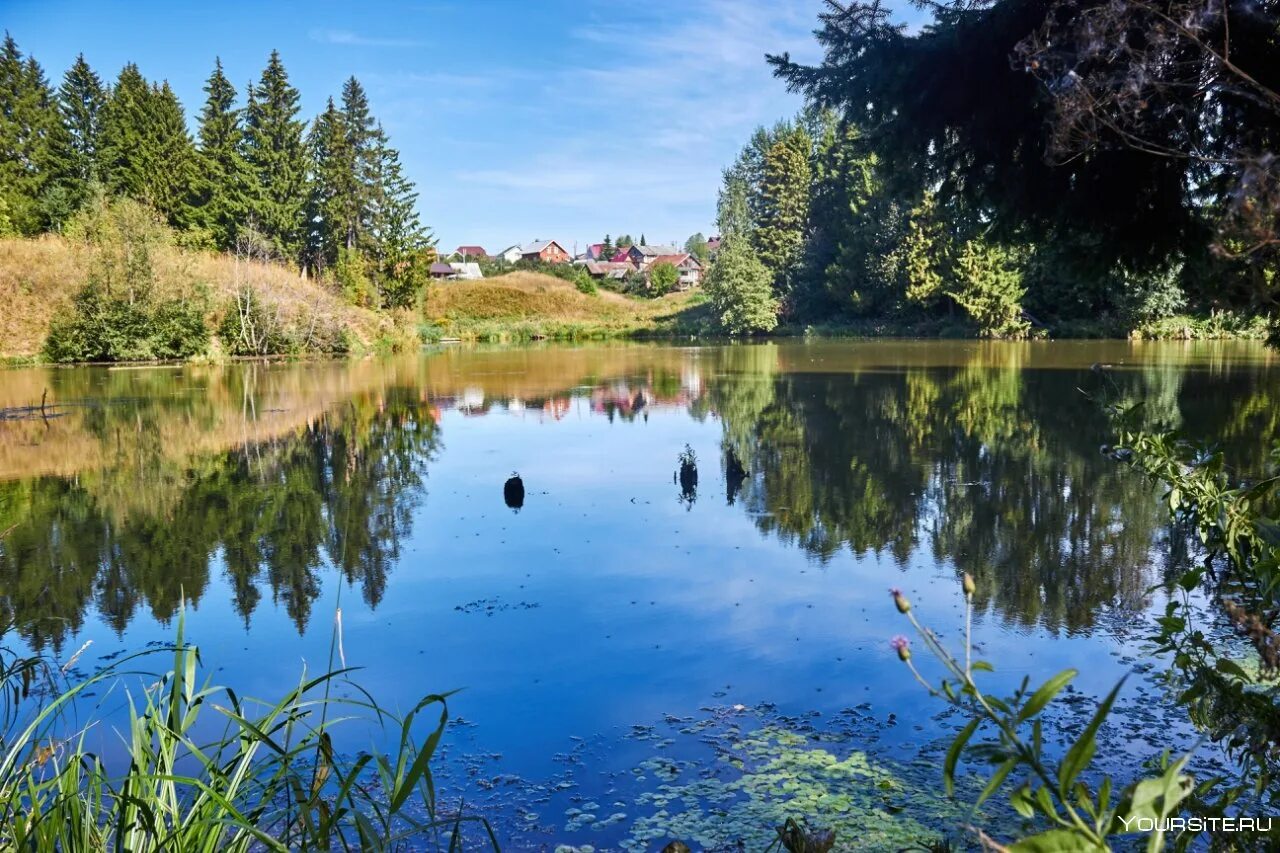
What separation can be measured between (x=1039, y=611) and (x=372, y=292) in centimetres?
4356

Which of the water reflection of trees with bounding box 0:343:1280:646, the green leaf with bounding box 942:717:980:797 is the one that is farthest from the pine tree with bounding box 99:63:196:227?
the green leaf with bounding box 942:717:980:797

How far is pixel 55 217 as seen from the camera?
1667 inches

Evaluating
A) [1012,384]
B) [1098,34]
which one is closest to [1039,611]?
[1098,34]

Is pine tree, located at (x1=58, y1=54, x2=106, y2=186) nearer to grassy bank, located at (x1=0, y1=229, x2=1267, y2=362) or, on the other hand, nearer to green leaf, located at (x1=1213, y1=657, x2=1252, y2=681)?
grassy bank, located at (x1=0, y1=229, x2=1267, y2=362)

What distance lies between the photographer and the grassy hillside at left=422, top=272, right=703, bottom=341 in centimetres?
5369

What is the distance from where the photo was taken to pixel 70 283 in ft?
103

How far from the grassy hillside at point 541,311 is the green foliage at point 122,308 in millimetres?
19313

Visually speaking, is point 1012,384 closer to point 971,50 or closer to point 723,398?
point 723,398

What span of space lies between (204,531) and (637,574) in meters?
4.42

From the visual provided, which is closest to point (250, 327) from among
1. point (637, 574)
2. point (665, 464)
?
point (665, 464)

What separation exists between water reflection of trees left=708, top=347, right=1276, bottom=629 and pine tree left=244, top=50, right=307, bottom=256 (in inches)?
1276

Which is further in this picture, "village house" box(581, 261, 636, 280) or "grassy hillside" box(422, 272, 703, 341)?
"village house" box(581, 261, 636, 280)

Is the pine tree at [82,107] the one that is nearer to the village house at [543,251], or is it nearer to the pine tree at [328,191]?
the pine tree at [328,191]

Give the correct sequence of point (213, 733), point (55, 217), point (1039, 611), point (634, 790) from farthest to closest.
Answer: point (55, 217)
point (1039, 611)
point (213, 733)
point (634, 790)
